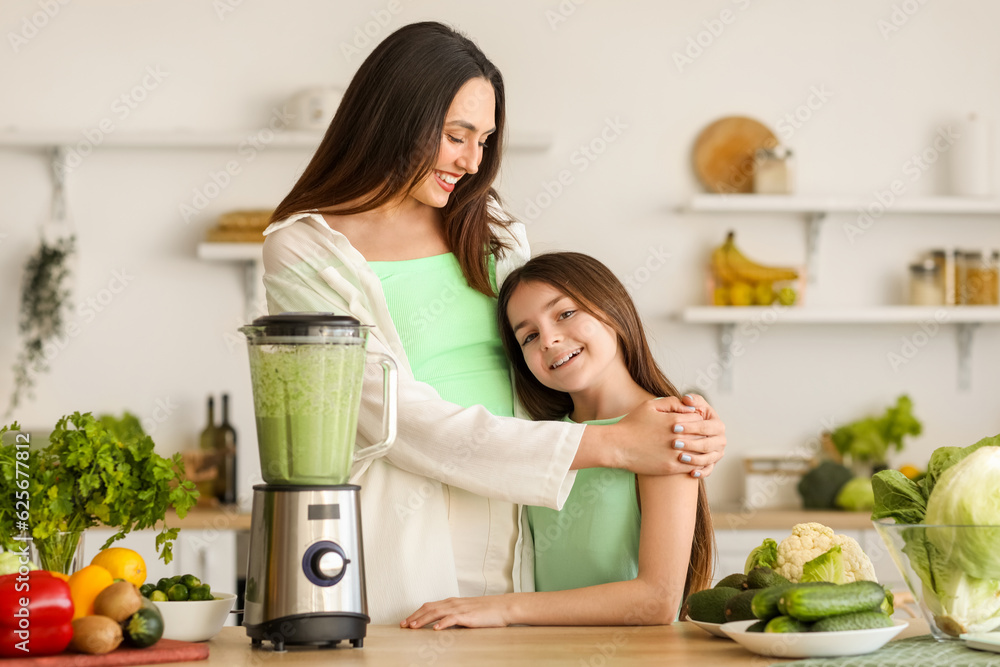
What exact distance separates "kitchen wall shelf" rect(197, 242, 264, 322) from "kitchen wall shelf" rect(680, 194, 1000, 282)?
1398 mm

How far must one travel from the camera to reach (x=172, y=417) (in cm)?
333

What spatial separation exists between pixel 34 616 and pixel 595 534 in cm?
73

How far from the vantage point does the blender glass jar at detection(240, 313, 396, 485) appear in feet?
3.47

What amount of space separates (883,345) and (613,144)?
1.14 m

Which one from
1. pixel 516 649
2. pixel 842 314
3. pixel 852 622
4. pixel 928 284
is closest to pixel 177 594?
pixel 516 649

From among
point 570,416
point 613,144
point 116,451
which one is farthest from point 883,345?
point 116,451

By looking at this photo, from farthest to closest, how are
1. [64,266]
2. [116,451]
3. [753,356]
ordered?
[753,356] → [64,266] → [116,451]

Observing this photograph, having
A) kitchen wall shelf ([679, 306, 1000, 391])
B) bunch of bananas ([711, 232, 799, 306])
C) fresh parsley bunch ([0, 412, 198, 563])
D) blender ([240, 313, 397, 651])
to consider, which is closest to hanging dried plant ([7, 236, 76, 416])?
kitchen wall shelf ([679, 306, 1000, 391])

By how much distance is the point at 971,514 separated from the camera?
0.97 m

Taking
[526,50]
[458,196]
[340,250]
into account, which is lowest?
[340,250]

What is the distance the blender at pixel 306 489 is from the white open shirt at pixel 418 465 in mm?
241

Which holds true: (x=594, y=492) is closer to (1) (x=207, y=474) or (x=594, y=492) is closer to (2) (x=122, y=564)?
(2) (x=122, y=564)

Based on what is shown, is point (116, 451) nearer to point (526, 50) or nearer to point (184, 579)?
point (184, 579)

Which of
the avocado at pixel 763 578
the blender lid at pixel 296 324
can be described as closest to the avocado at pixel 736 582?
the avocado at pixel 763 578
